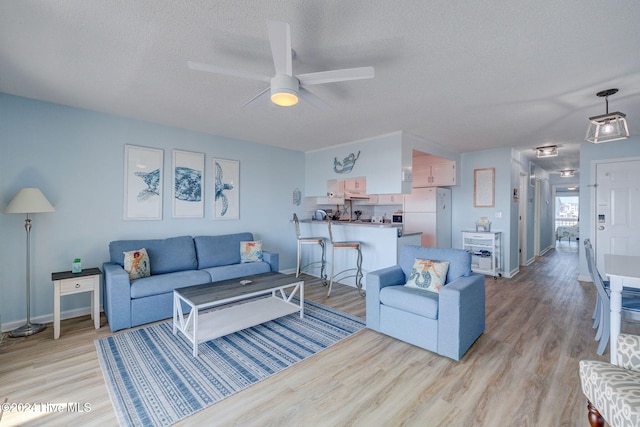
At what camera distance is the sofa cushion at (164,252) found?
3332 mm

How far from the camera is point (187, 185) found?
13.5ft

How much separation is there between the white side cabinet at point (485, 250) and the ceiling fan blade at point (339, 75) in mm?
4419

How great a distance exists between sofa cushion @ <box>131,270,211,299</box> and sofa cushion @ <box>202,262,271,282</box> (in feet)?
0.34

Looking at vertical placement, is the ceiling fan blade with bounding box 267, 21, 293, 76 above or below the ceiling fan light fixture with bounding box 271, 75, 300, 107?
above

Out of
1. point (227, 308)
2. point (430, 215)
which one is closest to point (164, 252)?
point (227, 308)

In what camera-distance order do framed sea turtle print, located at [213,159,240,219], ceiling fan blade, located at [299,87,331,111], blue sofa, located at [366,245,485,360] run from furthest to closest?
framed sea turtle print, located at [213,159,240,219], blue sofa, located at [366,245,485,360], ceiling fan blade, located at [299,87,331,111]

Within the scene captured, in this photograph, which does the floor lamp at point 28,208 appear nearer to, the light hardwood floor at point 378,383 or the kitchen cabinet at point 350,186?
the light hardwood floor at point 378,383

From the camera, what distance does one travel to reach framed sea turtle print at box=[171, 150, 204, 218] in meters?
4.01

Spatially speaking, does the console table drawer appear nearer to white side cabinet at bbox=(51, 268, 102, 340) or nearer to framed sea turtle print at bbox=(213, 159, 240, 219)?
white side cabinet at bbox=(51, 268, 102, 340)

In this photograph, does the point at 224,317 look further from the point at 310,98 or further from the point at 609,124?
the point at 609,124

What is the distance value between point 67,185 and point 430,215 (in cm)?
560

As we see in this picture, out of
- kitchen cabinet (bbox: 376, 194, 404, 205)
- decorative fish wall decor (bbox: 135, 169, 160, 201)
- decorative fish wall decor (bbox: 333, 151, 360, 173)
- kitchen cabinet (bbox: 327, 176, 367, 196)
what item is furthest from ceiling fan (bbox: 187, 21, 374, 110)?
kitchen cabinet (bbox: 376, 194, 404, 205)

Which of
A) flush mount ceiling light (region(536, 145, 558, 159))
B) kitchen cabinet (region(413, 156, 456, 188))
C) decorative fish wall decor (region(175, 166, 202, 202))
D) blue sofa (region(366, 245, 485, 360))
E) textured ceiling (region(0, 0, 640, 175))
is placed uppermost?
textured ceiling (region(0, 0, 640, 175))

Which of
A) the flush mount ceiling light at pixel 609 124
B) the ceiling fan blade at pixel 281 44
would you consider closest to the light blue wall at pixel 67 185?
the ceiling fan blade at pixel 281 44
